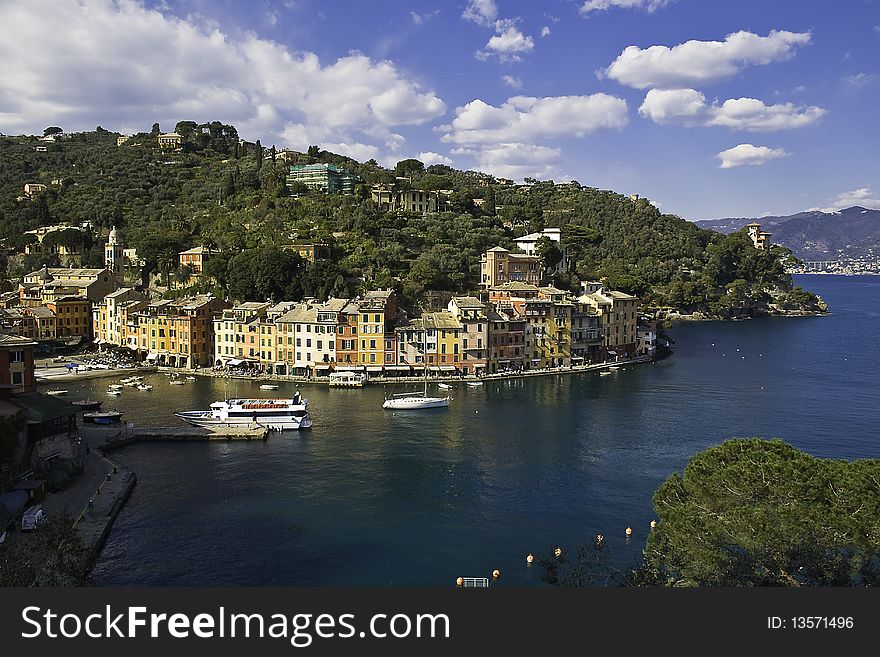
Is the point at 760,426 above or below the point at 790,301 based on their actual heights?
below

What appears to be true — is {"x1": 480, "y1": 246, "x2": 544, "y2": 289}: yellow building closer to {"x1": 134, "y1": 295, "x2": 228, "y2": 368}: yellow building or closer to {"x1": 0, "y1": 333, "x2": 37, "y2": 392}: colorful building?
{"x1": 134, "y1": 295, "x2": 228, "y2": 368}: yellow building

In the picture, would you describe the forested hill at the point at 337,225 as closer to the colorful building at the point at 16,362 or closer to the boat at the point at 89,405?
the boat at the point at 89,405

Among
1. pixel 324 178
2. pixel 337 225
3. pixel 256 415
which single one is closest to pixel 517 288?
pixel 337 225

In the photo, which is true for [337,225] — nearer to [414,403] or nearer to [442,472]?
[414,403]

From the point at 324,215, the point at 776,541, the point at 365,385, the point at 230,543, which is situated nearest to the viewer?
the point at 776,541

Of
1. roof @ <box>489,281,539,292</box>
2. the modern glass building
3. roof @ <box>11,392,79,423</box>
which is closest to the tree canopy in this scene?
roof @ <box>11,392,79,423</box>

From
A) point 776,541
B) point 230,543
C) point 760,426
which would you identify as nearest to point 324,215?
point 760,426

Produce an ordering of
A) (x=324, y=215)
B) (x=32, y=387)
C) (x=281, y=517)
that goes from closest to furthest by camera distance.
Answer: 1. (x=281, y=517)
2. (x=32, y=387)
3. (x=324, y=215)

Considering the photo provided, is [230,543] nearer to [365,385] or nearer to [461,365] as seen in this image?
[365,385]
